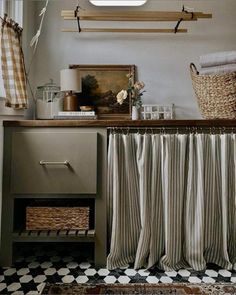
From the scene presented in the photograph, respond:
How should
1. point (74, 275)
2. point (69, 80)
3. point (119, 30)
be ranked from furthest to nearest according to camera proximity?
1. point (119, 30)
2. point (69, 80)
3. point (74, 275)

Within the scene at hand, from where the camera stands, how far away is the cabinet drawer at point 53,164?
1545 millimetres

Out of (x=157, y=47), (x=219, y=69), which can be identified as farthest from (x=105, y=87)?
(x=219, y=69)

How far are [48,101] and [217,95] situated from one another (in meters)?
1.21

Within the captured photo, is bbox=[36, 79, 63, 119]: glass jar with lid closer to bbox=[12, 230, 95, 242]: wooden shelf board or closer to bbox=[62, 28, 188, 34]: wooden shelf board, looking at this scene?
bbox=[62, 28, 188, 34]: wooden shelf board

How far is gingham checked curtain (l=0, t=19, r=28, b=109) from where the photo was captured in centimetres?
163

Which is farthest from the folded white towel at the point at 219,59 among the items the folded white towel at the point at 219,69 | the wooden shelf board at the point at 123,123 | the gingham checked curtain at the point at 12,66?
the gingham checked curtain at the point at 12,66

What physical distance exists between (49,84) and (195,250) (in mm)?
1584

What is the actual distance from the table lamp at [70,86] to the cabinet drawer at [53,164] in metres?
0.49

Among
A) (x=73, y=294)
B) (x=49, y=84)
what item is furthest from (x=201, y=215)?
(x=49, y=84)

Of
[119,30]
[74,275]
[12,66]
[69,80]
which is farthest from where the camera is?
[119,30]

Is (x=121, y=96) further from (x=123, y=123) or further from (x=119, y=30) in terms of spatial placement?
(x=119, y=30)

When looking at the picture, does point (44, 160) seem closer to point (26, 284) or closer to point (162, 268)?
point (26, 284)

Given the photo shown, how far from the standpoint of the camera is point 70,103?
1.98 metres

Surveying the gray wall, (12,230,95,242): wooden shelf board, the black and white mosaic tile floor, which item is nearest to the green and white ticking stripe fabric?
the black and white mosaic tile floor
